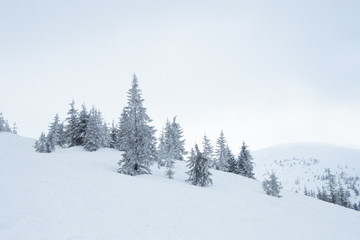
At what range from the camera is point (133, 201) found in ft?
57.9

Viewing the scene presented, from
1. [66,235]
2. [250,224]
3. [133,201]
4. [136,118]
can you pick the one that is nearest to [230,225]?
[250,224]

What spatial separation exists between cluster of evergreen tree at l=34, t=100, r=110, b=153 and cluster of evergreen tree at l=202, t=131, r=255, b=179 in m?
24.8

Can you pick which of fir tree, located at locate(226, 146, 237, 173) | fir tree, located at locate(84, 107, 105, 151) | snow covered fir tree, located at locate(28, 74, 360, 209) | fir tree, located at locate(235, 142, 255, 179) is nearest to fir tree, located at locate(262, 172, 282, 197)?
snow covered fir tree, located at locate(28, 74, 360, 209)

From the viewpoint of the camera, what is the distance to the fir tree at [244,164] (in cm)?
5579

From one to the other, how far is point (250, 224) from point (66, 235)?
12.9 m

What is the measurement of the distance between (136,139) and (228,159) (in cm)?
3855

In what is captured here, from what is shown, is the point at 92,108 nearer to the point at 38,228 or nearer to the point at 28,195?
the point at 28,195

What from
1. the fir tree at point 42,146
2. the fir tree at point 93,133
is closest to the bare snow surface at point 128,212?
the fir tree at point 42,146

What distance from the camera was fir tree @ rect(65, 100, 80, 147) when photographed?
47688 mm

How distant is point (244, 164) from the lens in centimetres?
5603

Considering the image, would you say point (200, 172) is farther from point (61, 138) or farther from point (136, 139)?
point (61, 138)

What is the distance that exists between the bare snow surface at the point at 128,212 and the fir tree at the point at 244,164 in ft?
95.0

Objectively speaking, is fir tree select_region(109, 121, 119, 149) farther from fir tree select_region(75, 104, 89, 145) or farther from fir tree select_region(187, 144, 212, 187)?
fir tree select_region(187, 144, 212, 187)

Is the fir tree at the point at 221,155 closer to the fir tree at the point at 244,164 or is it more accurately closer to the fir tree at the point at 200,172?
the fir tree at the point at 244,164
